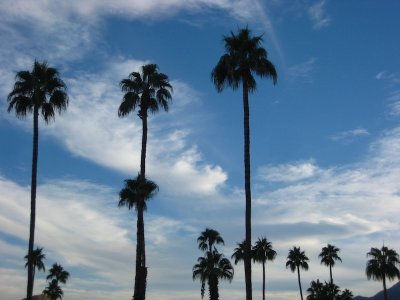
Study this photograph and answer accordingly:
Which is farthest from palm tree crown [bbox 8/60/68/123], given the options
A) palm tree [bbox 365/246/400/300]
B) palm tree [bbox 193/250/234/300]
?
palm tree [bbox 365/246/400/300]

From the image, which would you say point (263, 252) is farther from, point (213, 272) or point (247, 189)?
point (247, 189)

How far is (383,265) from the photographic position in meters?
85.0

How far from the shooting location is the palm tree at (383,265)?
8450 centimetres

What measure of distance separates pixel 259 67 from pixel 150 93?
12136 mm

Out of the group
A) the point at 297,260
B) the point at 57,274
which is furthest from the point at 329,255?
the point at 57,274

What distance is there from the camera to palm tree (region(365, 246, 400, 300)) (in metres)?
84.5

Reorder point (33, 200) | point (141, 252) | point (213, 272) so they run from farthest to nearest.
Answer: point (213, 272)
point (141, 252)
point (33, 200)

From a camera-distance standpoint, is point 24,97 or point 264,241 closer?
point 24,97

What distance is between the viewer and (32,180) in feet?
117

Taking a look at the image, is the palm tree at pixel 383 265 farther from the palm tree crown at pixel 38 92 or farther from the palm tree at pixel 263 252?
the palm tree crown at pixel 38 92

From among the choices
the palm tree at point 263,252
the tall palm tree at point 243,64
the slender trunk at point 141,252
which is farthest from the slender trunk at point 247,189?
the palm tree at point 263,252

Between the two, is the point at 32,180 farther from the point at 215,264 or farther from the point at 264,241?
the point at 264,241

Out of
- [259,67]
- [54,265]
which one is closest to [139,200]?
[259,67]

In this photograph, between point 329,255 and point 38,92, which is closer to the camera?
point 38,92
